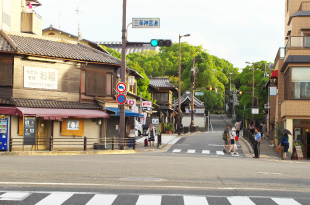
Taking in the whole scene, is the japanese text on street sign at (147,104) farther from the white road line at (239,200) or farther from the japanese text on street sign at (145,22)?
the white road line at (239,200)

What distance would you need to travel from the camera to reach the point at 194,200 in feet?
31.7

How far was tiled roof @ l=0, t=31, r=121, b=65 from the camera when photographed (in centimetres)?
3478

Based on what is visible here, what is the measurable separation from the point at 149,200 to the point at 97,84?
98.5 ft

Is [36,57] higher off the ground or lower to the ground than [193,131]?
higher

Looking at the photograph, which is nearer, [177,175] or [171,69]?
[177,175]

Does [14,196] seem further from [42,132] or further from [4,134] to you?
[42,132]

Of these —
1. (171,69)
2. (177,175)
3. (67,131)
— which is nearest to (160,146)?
(67,131)

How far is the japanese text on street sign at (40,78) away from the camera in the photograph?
115ft

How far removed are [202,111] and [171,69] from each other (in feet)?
55.7

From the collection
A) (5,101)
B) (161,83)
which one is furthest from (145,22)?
(161,83)

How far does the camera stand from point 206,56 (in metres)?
96.2

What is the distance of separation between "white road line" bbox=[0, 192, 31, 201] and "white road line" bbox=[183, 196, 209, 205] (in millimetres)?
3087

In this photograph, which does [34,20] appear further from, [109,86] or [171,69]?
[171,69]

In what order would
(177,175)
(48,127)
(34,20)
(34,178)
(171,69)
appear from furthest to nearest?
(171,69) < (34,20) < (48,127) < (177,175) < (34,178)
